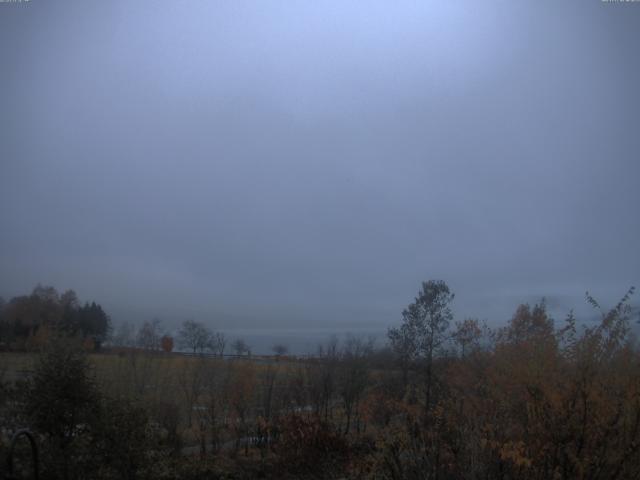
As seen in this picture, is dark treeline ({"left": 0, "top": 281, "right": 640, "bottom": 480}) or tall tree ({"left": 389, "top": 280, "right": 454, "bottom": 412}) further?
tall tree ({"left": 389, "top": 280, "right": 454, "bottom": 412})

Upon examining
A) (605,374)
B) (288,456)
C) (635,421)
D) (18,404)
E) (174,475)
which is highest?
(605,374)

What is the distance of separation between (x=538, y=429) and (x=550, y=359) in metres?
1.19

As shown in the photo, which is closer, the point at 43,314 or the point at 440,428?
the point at 440,428

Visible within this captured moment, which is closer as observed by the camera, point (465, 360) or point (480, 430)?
point (480, 430)

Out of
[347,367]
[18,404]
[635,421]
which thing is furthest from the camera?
[347,367]

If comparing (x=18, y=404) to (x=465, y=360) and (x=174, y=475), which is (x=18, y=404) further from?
(x=465, y=360)

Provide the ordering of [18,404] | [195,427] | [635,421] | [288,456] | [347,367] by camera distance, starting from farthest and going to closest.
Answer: [347,367]
[195,427]
[288,456]
[18,404]
[635,421]

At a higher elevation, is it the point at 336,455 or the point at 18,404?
the point at 18,404

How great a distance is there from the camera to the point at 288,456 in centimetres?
1138

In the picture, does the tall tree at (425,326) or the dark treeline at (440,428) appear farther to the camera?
the tall tree at (425,326)

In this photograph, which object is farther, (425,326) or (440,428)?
(425,326)

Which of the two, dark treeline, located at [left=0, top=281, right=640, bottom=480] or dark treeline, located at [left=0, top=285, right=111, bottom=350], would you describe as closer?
dark treeline, located at [left=0, top=281, right=640, bottom=480]

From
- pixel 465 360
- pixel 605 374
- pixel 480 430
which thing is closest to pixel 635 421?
pixel 605 374

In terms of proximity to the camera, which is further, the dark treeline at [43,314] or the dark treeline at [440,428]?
the dark treeline at [43,314]
